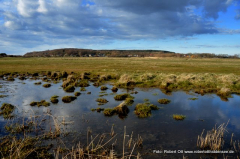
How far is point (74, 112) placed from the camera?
2172 centimetres

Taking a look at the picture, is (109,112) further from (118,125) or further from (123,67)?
(123,67)

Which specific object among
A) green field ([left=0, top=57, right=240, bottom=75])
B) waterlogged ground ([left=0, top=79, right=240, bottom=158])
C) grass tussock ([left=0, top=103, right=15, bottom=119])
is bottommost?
waterlogged ground ([left=0, top=79, right=240, bottom=158])

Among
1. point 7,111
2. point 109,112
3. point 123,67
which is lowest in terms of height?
point 109,112

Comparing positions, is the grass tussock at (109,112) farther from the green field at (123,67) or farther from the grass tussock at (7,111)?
the green field at (123,67)

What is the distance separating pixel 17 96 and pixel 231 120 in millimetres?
30672

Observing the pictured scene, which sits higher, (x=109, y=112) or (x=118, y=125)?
(x=109, y=112)

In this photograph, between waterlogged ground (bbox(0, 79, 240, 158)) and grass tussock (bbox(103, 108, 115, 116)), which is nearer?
waterlogged ground (bbox(0, 79, 240, 158))

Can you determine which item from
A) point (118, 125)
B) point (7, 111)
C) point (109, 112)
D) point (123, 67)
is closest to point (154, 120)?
point (118, 125)

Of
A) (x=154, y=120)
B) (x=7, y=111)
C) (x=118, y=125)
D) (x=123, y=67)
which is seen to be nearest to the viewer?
(x=118, y=125)

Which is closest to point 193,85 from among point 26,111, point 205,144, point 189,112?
point 189,112

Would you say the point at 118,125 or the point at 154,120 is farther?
the point at 154,120

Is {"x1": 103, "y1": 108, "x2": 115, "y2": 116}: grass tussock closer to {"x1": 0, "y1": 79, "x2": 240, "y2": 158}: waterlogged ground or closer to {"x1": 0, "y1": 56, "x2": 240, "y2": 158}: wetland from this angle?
{"x1": 0, "y1": 56, "x2": 240, "y2": 158}: wetland

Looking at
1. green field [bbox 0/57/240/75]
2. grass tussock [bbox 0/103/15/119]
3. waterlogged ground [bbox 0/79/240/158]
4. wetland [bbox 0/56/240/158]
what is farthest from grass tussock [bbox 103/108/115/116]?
green field [bbox 0/57/240/75]

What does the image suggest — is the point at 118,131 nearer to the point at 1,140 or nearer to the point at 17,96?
the point at 1,140
